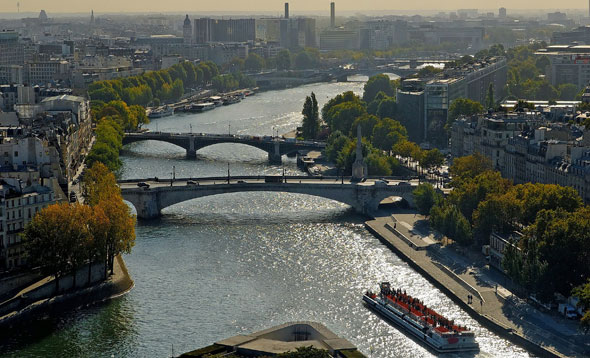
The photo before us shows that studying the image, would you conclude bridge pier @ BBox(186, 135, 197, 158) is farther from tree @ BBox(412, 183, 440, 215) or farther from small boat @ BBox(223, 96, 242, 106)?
small boat @ BBox(223, 96, 242, 106)

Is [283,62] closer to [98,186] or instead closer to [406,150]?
[406,150]

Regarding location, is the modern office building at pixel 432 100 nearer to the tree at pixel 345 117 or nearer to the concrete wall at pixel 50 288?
the tree at pixel 345 117

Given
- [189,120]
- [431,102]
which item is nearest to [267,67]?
[189,120]

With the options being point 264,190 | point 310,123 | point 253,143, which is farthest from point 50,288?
point 310,123

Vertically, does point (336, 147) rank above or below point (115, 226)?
below

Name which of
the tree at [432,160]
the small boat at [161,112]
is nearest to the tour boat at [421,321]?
the tree at [432,160]

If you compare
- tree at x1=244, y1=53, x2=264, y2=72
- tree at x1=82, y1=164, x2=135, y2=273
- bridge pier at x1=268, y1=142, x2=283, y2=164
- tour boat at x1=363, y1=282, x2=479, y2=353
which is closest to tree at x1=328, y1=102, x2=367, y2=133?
bridge pier at x1=268, y1=142, x2=283, y2=164

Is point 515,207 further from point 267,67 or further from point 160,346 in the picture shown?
point 267,67
